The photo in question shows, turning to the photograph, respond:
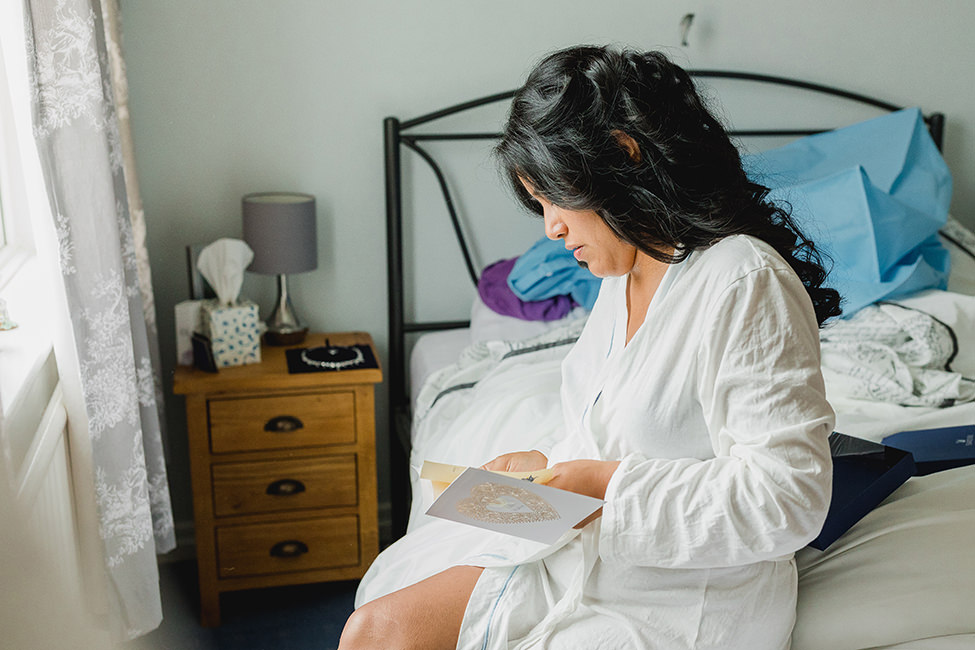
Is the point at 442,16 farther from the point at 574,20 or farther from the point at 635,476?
the point at 635,476

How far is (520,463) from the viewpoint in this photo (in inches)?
48.9

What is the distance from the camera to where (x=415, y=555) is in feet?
4.41

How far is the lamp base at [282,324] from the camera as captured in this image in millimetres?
2250

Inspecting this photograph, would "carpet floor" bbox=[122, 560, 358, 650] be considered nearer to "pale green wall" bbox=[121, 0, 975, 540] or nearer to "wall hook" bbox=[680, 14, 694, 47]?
"pale green wall" bbox=[121, 0, 975, 540]

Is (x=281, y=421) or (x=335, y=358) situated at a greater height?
(x=335, y=358)

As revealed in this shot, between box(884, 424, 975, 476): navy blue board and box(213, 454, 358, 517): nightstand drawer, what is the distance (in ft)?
4.16

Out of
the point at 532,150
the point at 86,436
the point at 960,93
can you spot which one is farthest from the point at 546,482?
the point at 960,93

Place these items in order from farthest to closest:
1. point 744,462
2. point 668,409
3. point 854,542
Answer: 1. point 854,542
2. point 668,409
3. point 744,462

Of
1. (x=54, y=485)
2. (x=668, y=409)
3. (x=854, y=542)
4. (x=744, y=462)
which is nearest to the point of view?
(x=744, y=462)

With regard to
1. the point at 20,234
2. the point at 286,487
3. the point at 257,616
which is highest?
the point at 20,234

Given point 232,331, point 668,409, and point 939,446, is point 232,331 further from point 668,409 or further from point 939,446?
point 939,446

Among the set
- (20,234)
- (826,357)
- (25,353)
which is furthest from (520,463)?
(20,234)

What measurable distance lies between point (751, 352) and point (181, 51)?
1.77 metres

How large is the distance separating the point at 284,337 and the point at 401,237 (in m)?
0.42
